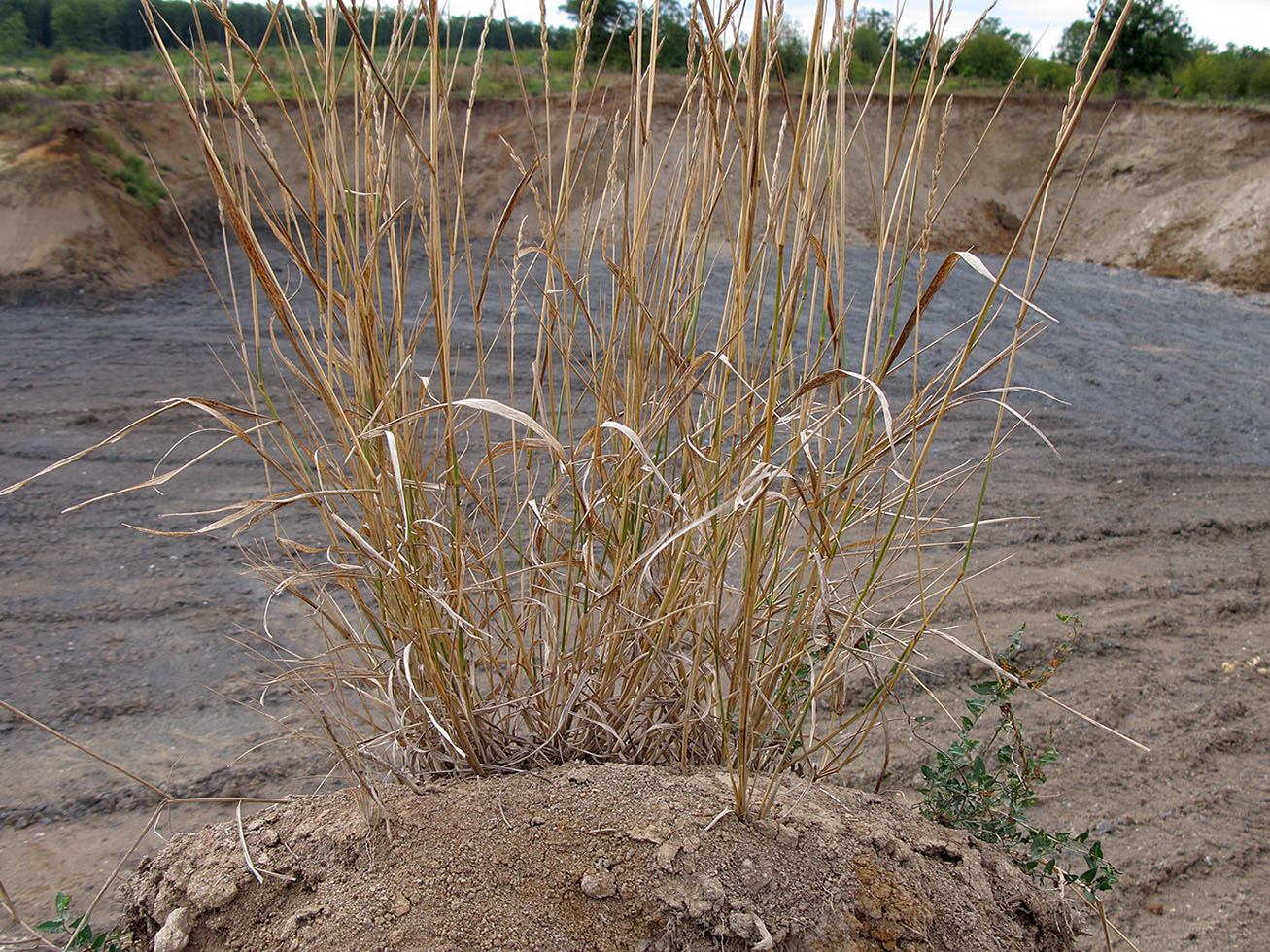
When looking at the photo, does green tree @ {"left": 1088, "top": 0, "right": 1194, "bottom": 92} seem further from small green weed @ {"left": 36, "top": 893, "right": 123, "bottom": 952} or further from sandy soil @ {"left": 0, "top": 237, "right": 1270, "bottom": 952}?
small green weed @ {"left": 36, "top": 893, "right": 123, "bottom": 952}

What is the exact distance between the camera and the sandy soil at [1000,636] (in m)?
1.94

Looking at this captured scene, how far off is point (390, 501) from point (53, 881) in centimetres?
126

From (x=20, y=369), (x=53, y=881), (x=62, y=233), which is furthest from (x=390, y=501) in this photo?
(x=62, y=233)

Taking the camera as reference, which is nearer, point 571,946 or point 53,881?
point 571,946

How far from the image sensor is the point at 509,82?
1277cm

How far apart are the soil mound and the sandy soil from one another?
17.5 inches

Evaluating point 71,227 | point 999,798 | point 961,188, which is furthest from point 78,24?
point 999,798

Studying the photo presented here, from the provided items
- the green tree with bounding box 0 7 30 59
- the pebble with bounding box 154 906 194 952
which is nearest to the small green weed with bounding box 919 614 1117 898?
the pebble with bounding box 154 906 194 952

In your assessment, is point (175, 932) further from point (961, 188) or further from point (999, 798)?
point (961, 188)

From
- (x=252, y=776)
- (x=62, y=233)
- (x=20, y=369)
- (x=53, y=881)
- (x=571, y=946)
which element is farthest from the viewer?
(x=62, y=233)

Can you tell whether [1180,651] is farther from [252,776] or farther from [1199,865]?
[252,776]

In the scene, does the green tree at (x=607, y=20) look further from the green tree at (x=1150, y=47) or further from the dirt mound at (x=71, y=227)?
the green tree at (x=1150, y=47)

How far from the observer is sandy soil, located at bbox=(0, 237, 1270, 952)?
1941mm

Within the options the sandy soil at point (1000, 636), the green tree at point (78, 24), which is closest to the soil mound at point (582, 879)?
the sandy soil at point (1000, 636)
